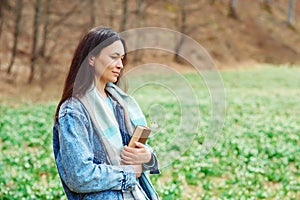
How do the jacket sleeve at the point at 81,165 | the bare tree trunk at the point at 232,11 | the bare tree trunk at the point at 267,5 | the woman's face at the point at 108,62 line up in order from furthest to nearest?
the bare tree trunk at the point at 267,5, the bare tree trunk at the point at 232,11, the woman's face at the point at 108,62, the jacket sleeve at the point at 81,165

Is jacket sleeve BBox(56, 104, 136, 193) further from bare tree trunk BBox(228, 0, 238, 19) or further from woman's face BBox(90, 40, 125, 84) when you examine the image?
bare tree trunk BBox(228, 0, 238, 19)

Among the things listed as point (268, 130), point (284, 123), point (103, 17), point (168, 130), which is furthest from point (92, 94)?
point (103, 17)

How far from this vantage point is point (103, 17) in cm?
4575

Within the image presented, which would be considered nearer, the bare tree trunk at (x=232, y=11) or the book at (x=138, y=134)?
the book at (x=138, y=134)

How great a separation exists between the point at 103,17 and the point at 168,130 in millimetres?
30154

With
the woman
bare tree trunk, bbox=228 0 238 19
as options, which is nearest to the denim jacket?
the woman

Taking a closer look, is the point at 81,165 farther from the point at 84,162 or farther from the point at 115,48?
the point at 115,48

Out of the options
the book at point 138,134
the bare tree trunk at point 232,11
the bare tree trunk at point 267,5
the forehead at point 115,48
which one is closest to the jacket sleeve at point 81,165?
the book at point 138,134

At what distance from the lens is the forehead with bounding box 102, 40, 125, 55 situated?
3.79m

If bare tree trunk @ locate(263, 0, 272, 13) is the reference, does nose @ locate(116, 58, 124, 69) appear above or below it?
above

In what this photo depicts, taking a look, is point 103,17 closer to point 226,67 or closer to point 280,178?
point 226,67

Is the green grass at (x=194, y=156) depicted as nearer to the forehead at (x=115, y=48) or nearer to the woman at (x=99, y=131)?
the woman at (x=99, y=131)

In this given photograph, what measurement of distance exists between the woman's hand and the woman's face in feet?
1.51

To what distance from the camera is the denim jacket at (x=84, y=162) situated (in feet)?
11.7
